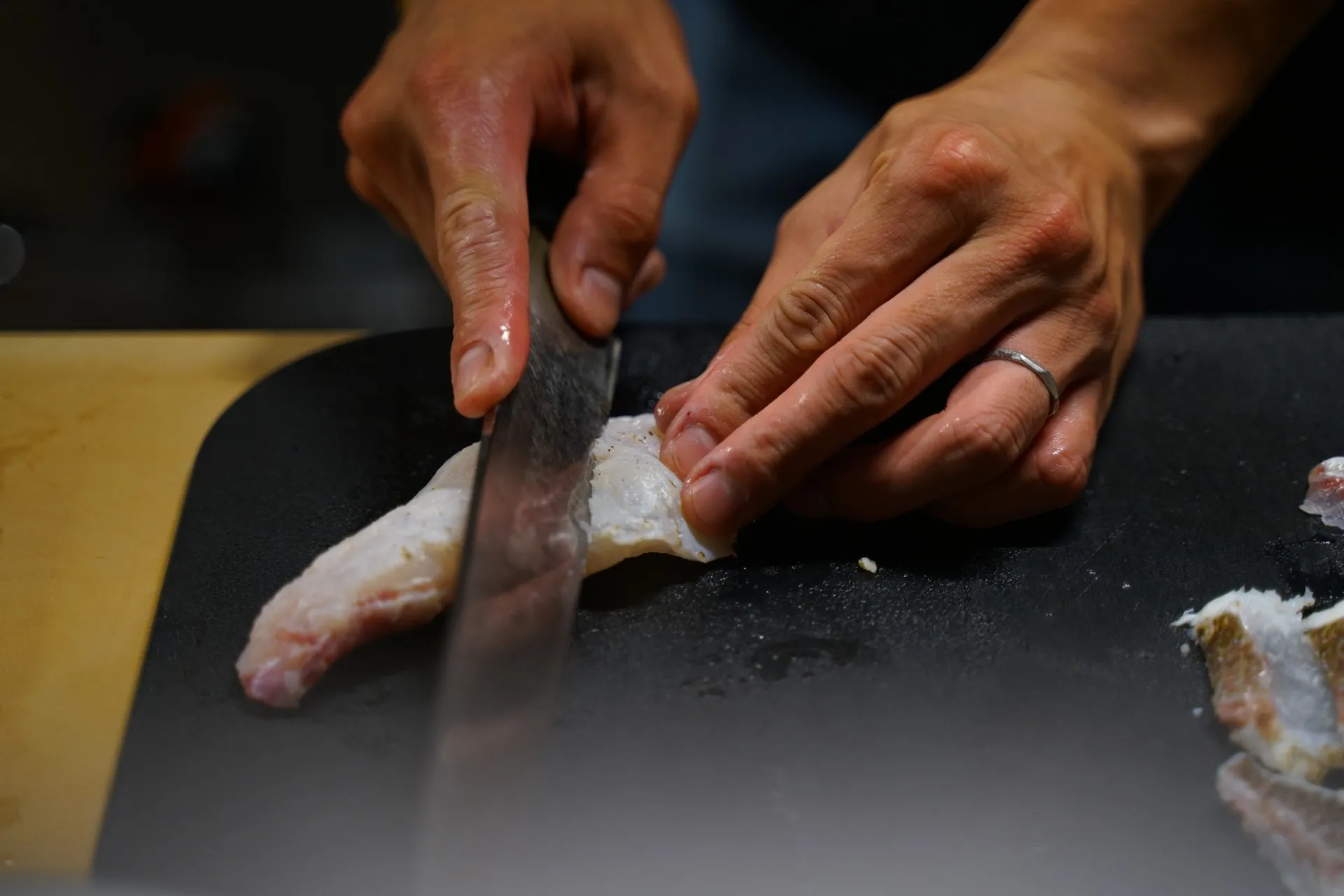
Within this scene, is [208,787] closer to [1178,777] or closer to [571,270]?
[571,270]

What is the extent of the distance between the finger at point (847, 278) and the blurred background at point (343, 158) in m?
0.91

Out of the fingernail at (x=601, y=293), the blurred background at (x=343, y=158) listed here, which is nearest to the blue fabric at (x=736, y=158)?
the blurred background at (x=343, y=158)

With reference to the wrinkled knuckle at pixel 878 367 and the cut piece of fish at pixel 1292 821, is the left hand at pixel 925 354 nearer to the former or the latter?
the wrinkled knuckle at pixel 878 367

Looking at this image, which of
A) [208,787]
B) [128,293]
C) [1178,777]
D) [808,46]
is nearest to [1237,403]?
[1178,777]

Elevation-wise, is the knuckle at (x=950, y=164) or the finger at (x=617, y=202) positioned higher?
the knuckle at (x=950, y=164)

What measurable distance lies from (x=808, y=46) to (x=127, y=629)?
1.68 m

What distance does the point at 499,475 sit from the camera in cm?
120

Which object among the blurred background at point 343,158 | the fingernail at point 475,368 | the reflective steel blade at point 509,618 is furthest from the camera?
the blurred background at point 343,158

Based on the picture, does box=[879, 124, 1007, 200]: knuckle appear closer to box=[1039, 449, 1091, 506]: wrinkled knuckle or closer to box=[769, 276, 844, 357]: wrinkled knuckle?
box=[769, 276, 844, 357]: wrinkled knuckle

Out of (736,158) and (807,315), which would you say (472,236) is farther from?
(736,158)

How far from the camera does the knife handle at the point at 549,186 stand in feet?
5.20

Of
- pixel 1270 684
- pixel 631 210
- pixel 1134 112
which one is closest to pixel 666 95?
pixel 631 210

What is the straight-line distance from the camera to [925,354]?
4.19 feet

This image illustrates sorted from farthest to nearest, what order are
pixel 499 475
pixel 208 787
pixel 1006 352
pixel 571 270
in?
pixel 571 270 → pixel 1006 352 → pixel 499 475 → pixel 208 787
